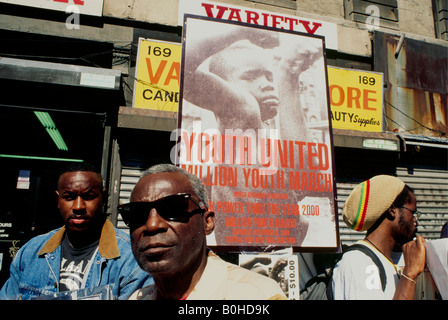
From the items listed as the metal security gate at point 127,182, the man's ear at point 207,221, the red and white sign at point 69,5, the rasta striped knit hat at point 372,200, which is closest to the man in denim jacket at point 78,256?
the man's ear at point 207,221

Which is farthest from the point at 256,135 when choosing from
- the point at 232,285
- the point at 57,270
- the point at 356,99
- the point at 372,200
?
the point at 356,99

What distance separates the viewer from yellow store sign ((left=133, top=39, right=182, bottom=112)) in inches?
234

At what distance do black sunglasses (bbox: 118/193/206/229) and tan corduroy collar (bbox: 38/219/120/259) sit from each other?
42.0 inches

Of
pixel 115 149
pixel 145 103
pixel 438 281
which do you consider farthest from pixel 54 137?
pixel 438 281

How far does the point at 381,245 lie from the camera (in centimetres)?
211

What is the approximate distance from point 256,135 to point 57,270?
2039mm

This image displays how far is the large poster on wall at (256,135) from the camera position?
265cm

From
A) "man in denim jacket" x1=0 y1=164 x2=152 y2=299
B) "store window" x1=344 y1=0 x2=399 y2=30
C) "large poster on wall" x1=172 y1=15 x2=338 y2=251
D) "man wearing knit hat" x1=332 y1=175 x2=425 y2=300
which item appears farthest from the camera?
"store window" x1=344 y1=0 x2=399 y2=30

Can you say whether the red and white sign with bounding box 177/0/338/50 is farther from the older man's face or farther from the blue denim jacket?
the older man's face

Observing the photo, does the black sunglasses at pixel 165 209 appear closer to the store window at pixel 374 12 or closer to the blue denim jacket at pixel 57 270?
the blue denim jacket at pixel 57 270

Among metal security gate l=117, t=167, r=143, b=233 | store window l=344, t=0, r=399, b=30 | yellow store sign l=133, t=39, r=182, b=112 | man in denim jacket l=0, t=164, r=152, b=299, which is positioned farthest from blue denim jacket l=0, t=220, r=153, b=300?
store window l=344, t=0, r=399, b=30

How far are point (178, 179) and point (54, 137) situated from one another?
21.1 ft

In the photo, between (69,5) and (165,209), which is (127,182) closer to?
(69,5)
